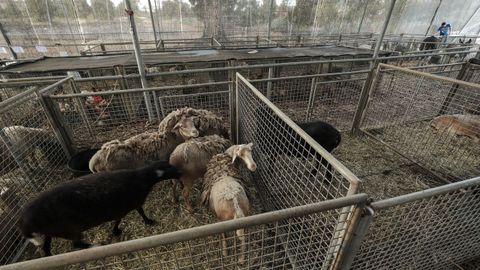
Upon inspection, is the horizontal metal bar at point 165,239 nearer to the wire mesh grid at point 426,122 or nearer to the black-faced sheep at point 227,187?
the black-faced sheep at point 227,187

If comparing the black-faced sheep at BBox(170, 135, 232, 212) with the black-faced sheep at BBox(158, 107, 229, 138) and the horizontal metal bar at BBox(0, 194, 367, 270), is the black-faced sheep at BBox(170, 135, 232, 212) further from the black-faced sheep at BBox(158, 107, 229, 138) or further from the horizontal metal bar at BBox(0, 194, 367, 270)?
the horizontal metal bar at BBox(0, 194, 367, 270)

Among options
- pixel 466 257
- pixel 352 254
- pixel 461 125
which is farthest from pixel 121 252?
pixel 461 125

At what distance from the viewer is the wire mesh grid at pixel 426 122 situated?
4.33 metres

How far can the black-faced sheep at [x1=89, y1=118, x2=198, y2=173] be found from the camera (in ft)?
10.3

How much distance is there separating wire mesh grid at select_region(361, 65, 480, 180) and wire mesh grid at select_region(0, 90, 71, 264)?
20.1ft

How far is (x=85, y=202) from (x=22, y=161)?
1.68 metres

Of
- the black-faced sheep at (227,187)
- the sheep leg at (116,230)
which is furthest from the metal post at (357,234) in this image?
the sheep leg at (116,230)

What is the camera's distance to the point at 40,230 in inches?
88.7

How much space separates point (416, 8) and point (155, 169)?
81.6 feet

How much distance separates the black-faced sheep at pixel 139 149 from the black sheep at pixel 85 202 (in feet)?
2.00

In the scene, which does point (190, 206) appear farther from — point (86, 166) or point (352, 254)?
point (352, 254)

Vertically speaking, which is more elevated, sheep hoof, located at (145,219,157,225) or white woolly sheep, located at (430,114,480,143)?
white woolly sheep, located at (430,114,480,143)

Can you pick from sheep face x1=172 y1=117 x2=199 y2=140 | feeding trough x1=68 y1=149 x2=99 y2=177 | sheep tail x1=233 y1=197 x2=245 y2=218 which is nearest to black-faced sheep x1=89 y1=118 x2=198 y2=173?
sheep face x1=172 y1=117 x2=199 y2=140

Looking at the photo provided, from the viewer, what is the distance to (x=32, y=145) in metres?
3.32
